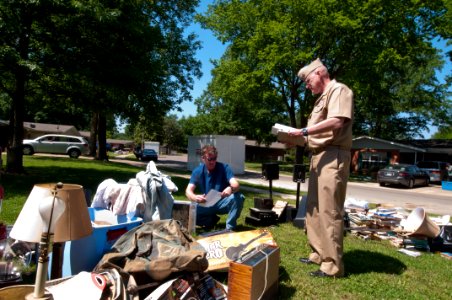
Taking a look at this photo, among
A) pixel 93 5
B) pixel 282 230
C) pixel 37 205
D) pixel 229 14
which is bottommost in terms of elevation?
pixel 282 230

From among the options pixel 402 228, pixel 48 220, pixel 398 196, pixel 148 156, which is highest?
pixel 48 220

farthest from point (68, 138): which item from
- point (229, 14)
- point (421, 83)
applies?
point (421, 83)

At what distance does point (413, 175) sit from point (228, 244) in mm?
22394

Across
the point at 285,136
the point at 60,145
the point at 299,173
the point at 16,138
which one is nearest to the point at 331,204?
the point at 285,136

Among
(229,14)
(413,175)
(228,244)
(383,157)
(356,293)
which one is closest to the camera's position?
(356,293)

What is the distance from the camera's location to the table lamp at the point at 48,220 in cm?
192

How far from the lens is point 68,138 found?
28.8m

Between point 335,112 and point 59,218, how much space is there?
2699 mm

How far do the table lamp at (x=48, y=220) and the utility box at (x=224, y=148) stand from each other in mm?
19143

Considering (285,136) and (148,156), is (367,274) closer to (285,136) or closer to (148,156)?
(285,136)

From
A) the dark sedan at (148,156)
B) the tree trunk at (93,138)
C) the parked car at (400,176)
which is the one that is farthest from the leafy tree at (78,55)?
the dark sedan at (148,156)

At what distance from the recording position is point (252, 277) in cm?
271

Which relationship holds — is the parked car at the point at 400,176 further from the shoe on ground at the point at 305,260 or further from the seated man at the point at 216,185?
the shoe on ground at the point at 305,260

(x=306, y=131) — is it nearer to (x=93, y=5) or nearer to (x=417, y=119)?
(x=93, y=5)
